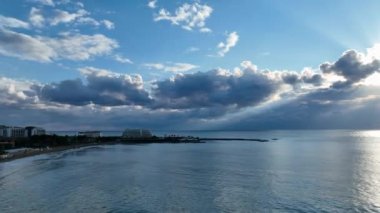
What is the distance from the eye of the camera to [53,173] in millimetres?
60938

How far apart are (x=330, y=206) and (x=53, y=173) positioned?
140ft

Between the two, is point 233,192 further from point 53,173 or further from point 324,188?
point 53,173

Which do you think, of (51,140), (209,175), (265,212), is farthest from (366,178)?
(51,140)

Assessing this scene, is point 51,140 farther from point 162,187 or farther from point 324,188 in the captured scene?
point 324,188

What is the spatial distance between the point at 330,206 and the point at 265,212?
6.72m

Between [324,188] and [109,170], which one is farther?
[109,170]

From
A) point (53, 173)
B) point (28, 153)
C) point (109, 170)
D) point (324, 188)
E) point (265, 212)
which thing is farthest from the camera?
point (28, 153)

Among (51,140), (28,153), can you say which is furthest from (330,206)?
(51,140)

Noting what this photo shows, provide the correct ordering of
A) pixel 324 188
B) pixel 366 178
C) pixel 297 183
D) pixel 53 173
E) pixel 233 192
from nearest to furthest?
pixel 233 192
pixel 324 188
pixel 297 183
pixel 366 178
pixel 53 173

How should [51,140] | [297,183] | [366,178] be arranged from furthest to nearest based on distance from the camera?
1. [51,140]
2. [366,178]
3. [297,183]

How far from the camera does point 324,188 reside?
151 ft

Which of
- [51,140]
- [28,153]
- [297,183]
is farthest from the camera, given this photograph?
[51,140]

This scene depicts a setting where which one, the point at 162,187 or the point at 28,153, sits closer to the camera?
the point at 162,187

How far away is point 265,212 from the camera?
3344 cm
